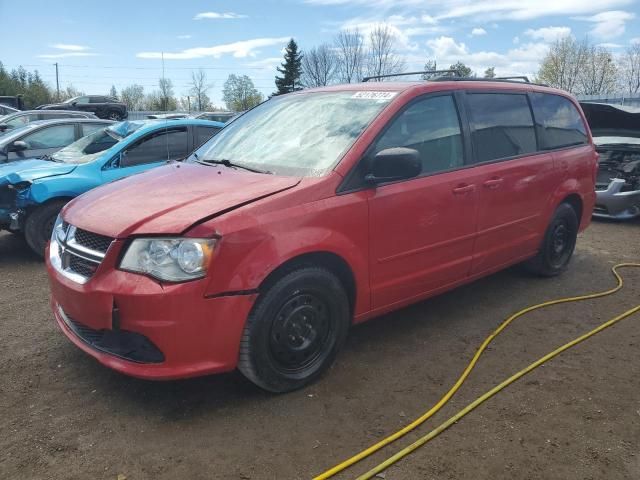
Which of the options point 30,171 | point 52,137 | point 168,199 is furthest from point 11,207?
point 168,199

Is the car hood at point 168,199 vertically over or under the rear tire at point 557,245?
over

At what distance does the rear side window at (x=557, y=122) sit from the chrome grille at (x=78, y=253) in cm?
375

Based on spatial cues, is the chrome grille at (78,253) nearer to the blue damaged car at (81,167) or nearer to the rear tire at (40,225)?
the blue damaged car at (81,167)

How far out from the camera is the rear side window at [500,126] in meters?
4.10

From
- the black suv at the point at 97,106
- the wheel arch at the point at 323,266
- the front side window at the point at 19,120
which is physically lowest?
the wheel arch at the point at 323,266

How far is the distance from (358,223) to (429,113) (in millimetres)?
1111

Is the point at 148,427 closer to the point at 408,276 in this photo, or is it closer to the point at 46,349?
the point at 46,349

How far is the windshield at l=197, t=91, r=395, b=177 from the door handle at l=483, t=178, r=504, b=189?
1.02m

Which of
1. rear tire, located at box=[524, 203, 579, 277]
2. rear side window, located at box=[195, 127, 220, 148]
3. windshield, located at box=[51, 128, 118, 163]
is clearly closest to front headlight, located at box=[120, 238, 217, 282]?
rear tire, located at box=[524, 203, 579, 277]

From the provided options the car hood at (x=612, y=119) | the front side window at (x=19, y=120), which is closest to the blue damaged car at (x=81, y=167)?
the car hood at (x=612, y=119)

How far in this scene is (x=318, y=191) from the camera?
307cm

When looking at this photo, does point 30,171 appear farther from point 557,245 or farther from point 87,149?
point 557,245

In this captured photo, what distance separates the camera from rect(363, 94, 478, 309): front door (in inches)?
134

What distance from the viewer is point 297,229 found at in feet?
9.63
